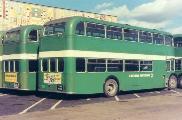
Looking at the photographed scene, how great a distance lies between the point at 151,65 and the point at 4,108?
10493mm

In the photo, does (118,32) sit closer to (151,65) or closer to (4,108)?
(151,65)

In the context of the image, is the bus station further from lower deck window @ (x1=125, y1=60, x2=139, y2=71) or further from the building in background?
the building in background

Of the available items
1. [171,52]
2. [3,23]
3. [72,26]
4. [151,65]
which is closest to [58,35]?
[72,26]

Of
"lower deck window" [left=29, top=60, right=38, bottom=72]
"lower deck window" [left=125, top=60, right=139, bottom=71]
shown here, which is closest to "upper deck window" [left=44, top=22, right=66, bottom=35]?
"lower deck window" [left=29, top=60, right=38, bottom=72]

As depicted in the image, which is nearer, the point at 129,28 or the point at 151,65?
the point at 129,28

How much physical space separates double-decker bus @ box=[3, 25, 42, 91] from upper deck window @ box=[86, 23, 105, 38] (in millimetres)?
3377

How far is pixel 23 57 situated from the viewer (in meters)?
19.3

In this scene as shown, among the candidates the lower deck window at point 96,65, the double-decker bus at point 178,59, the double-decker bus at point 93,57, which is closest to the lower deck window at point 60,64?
the double-decker bus at point 93,57

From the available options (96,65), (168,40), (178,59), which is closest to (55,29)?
(96,65)

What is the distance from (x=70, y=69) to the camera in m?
16.7

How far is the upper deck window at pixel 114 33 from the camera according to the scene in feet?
61.4

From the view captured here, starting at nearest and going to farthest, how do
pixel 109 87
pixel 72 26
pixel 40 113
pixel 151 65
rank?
pixel 40 113 → pixel 72 26 → pixel 109 87 → pixel 151 65

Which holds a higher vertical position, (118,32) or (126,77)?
(118,32)

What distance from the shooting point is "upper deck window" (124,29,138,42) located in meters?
19.8
